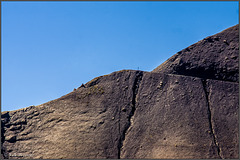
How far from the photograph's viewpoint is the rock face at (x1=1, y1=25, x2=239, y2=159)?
6.88 m

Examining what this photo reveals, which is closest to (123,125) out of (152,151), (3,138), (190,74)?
(152,151)

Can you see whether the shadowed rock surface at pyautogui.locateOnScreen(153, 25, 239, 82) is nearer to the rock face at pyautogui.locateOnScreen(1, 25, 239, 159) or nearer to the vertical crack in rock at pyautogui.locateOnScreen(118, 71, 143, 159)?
the rock face at pyautogui.locateOnScreen(1, 25, 239, 159)

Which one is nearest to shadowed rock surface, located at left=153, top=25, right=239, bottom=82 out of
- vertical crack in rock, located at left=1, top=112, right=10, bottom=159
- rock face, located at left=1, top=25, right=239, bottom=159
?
rock face, located at left=1, top=25, right=239, bottom=159

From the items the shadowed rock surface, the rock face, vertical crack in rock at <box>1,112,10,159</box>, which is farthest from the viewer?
the shadowed rock surface

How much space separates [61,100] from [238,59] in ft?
16.7

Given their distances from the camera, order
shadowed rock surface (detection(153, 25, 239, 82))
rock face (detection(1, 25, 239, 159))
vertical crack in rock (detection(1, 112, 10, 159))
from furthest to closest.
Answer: shadowed rock surface (detection(153, 25, 239, 82)) < vertical crack in rock (detection(1, 112, 10, 159)) < rock face (detection(1, 25, 239, 159))

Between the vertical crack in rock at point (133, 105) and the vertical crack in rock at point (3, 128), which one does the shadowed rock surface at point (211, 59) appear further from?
the vertical crack in rock at point (3, 128)

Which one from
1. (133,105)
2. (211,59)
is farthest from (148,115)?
(211,59)

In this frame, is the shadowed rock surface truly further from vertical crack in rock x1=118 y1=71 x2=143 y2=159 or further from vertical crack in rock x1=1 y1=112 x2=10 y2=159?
vertical crack in rock x1=1 y1=112 x2=10 y2=159

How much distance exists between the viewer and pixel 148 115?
7.36m

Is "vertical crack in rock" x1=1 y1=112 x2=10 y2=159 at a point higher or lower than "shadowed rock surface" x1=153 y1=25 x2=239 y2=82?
lower

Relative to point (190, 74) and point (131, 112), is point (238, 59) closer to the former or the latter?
point (190, 74)

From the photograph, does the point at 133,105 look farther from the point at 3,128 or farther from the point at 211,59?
the point at 3,128

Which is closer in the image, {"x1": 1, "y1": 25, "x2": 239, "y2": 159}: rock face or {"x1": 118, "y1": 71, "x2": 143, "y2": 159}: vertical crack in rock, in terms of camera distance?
{"x1": 1, "y1": 25, "x2": 239, "y2": 159}: rock face
